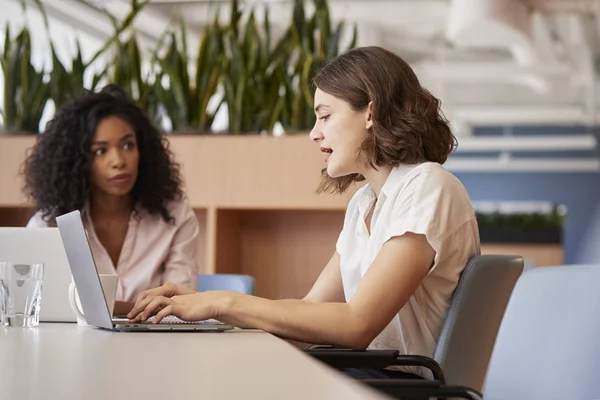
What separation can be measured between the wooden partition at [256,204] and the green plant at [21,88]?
0.14m

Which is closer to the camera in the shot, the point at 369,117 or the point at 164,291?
the point at 164,291

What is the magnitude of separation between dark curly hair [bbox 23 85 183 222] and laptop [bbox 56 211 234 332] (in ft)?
4.26

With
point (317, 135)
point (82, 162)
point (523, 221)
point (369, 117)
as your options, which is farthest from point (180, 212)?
point (523, 221)

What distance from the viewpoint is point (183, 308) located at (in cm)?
152

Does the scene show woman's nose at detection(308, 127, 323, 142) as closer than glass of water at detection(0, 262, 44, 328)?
No

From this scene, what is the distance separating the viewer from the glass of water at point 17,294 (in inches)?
61.9

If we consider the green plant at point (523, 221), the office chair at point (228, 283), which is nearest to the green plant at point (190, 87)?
the office chair at point (228, 283)

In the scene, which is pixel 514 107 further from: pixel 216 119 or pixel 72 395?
pixel 72 395

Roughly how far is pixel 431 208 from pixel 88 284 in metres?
0.60

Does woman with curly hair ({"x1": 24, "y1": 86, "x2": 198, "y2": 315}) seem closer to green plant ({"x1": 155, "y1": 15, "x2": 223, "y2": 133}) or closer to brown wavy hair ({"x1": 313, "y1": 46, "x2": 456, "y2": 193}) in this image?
green plant ({"x1": 155, "y1": 15, "x2": 223, "y2": 133})

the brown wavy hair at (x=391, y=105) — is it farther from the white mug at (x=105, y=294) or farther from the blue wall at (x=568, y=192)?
the blue wall at (x=568, y=192)

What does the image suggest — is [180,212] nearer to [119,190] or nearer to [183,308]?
[119,190]

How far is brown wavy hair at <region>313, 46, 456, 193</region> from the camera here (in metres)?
1.80

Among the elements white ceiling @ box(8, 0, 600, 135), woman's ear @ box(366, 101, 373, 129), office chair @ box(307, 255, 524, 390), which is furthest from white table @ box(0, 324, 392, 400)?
white ceiling @ box(8, 0, 600, 135)
